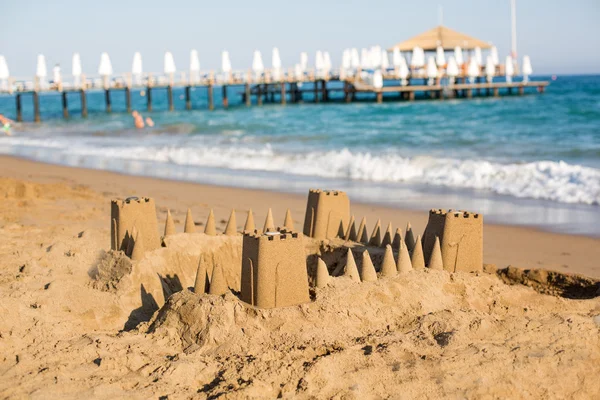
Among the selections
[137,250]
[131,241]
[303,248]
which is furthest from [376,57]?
[303,248]

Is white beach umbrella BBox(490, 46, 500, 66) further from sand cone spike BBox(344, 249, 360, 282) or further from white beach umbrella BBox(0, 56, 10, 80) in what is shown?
sand cone spike BBox(344, 249, 360, 282)

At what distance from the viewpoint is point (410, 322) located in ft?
17.4

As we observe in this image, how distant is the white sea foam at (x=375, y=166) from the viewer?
14.0 meters

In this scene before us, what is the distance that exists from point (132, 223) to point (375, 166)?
11.5m

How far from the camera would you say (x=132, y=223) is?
6676 mm

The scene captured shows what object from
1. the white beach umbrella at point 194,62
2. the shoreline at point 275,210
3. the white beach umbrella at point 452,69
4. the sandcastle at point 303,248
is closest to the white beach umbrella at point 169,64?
the white beach umbrella at point 194,62

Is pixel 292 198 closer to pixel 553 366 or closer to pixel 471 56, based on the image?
pixel 553 366

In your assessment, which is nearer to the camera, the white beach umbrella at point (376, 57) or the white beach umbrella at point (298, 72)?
the white beach umbrella at point (298, 72)

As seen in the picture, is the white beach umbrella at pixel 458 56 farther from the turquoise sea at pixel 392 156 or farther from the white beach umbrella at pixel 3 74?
the white beach umbrella at pixel 3 74

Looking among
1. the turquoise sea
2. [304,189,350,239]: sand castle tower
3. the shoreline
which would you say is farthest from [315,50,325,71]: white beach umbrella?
[304,189,350,239]: sand castle tower

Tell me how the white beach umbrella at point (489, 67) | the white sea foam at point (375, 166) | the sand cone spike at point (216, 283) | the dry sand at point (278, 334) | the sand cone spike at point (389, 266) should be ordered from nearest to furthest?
the dry sand at point (278, 334), the sand cone spike at point (216, 283), the sand cone spike at point (389, 266), the white sea foam at point (375, 166), the white beach umbrella at point (489, 67)

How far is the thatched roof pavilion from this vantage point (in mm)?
60406

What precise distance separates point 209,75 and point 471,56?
2398 cm

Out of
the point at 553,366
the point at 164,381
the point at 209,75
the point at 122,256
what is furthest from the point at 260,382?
the point at 209,75
